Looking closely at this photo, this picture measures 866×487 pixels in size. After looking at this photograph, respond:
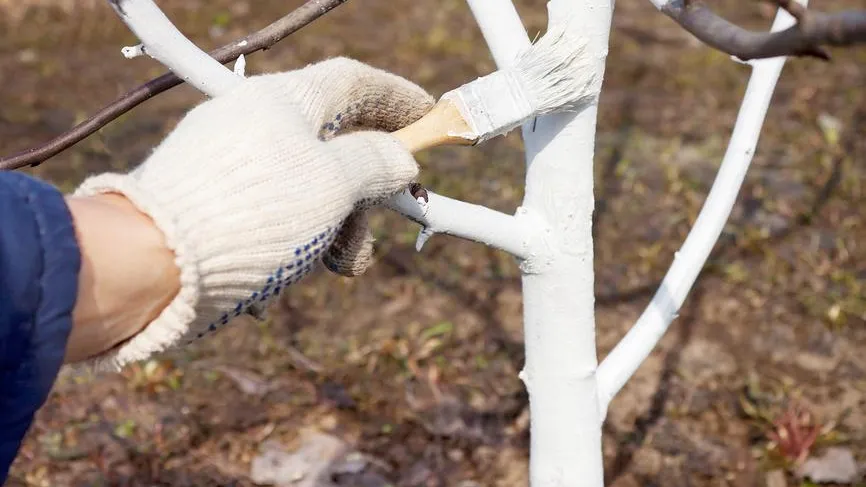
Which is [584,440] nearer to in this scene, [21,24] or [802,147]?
[802,147]

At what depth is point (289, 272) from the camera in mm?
1255

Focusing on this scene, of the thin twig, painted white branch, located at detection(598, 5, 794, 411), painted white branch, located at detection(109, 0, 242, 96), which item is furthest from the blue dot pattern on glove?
painted white branch, located at detection(598, 5, 794, 411)

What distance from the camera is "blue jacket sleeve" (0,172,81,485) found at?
3.38 ft

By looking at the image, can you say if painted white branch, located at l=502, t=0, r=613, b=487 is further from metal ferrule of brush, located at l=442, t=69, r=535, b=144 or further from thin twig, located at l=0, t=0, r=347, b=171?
thin twig, located at l=0, t=0, r=347, b=171

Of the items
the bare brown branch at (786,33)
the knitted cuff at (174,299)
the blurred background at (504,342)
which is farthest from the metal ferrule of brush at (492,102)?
the blurred background at (504,342)

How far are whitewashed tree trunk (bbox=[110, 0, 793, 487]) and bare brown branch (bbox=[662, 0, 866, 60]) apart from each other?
279mm

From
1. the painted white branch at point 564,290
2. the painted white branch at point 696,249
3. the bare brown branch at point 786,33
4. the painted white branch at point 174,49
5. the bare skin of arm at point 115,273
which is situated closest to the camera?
the bare brown branch at point 786,33

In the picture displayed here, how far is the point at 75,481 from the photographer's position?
2477 millimetres

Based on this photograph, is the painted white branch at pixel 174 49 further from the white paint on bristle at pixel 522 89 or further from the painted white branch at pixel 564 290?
the painted white branch at pixel 564 290

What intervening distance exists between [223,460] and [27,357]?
5.05ft

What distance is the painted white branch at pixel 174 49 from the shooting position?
56.2 inches


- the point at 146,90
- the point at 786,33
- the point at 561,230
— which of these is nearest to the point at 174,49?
the point at 146,90

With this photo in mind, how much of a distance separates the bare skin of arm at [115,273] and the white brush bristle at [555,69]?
24.2 inches

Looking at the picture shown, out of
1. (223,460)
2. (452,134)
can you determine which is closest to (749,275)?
(223,460)
